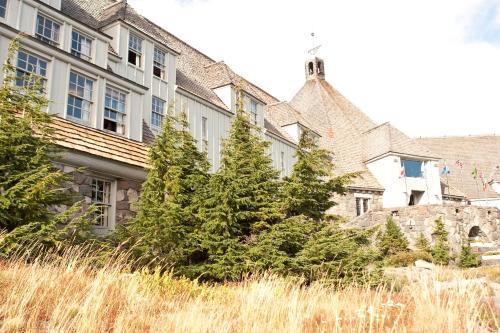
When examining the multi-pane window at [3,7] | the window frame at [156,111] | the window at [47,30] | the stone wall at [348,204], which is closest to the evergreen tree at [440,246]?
the stone wall at [348,204]

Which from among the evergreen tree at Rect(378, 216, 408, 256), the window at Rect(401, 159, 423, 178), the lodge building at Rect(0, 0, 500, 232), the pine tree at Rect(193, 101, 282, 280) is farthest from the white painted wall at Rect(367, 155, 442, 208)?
the pine tree at Rect(193, 101, 282, 280)

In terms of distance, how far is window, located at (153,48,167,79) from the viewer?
16.6 meters

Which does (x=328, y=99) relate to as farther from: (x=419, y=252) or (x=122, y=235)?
(x=122, y=235)

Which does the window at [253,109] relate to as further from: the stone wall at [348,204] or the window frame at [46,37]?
the window frame at [46,37]

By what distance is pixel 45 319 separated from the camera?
4.75m

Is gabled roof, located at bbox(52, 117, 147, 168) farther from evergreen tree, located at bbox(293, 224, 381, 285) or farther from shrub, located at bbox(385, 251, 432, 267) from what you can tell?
shrub, located at bbox(385, 251, 432, 267)

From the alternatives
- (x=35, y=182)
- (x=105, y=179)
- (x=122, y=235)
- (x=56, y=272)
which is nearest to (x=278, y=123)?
(x=105, y=179)

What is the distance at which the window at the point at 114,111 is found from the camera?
13.3 meters

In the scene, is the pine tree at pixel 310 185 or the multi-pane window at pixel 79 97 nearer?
the pine tree at pixel 310 185

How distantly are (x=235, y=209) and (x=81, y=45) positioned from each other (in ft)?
25.5

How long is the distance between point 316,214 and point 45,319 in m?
7.52

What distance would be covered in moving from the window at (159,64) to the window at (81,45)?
3.18 m

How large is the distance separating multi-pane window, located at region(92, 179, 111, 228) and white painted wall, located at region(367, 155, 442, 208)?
20778 millimetres

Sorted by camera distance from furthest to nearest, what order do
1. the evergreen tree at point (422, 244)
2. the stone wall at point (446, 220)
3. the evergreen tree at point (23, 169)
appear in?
the stone wall at point (446, 220)
the evergreen tree at point (422, 244)
the evergreen tree at point (23, 169)
